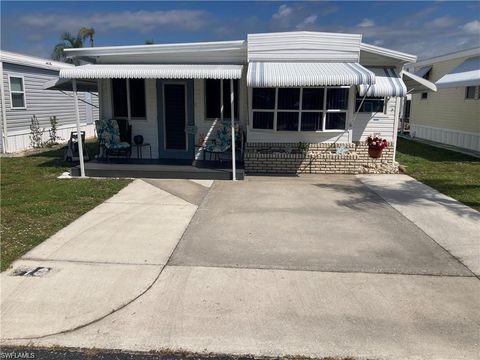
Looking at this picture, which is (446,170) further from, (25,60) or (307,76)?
(25,60)

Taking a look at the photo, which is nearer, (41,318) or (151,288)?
(41,318)

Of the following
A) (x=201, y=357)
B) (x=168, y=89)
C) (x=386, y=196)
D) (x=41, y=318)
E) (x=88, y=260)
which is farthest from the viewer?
(x=168, y=89)

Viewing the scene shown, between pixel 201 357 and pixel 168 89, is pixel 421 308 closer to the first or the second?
pixel 201 357

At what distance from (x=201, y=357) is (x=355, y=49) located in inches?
334

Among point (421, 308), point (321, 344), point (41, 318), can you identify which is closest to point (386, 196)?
point (421, 308)

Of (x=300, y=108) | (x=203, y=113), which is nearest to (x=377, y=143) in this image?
(x=300, y=108)

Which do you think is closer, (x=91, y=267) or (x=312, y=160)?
(x=91, y=267)

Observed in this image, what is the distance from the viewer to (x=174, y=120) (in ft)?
35.9

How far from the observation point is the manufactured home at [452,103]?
1513 centimetres

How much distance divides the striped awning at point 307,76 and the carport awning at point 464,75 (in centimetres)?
686

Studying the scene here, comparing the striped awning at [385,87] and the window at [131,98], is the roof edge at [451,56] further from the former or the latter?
the window at [131,98]

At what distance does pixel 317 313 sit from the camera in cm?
378

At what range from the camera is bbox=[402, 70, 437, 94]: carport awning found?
11037mm
